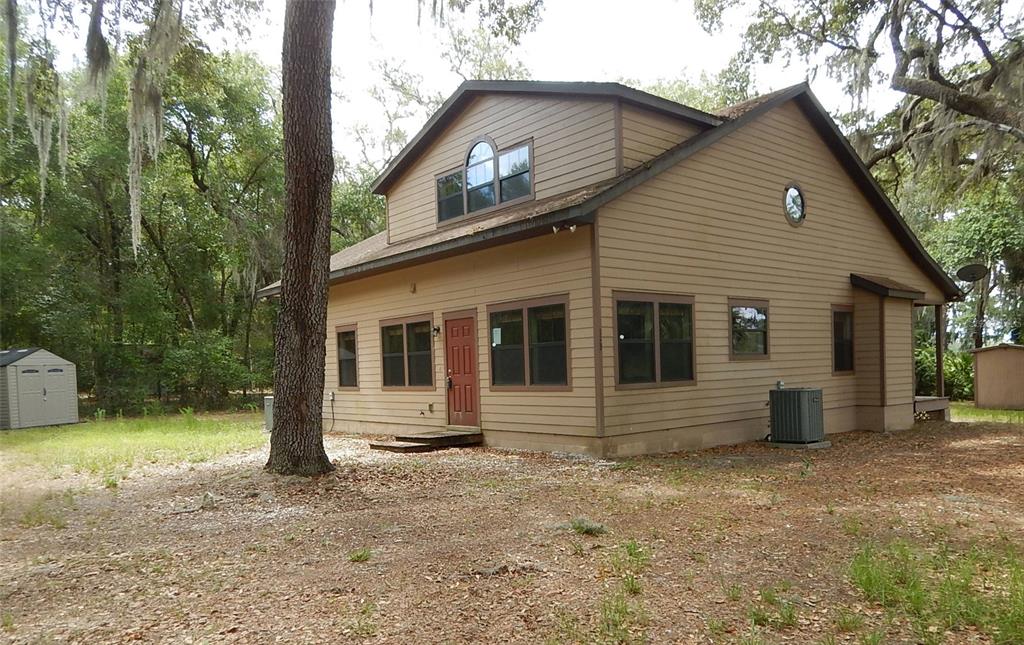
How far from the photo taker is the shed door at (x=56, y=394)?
17188 mm

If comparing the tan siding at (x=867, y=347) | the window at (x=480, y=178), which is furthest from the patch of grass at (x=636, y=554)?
the tan siding at (x=867, y=347)

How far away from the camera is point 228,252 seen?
23188mm

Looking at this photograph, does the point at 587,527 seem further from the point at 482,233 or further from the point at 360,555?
the point at 482,233

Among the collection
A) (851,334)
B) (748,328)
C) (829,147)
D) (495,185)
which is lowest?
(851,334)

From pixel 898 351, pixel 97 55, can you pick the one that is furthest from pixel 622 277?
pixel 97 55

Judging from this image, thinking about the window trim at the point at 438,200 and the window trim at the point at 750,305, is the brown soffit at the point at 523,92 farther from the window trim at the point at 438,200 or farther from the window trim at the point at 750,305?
the window trim at the point at 750,305

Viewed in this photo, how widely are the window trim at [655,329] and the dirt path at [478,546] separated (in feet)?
3.96

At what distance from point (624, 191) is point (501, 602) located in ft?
21.1

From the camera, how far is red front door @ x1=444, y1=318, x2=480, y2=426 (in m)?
11.3

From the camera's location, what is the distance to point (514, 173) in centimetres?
1136

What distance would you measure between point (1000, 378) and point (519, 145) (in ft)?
46.9

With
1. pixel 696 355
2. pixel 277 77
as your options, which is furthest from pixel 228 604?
pixel 277 77

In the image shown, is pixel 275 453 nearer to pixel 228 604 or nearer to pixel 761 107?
pixel 228 604

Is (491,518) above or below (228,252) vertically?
below
